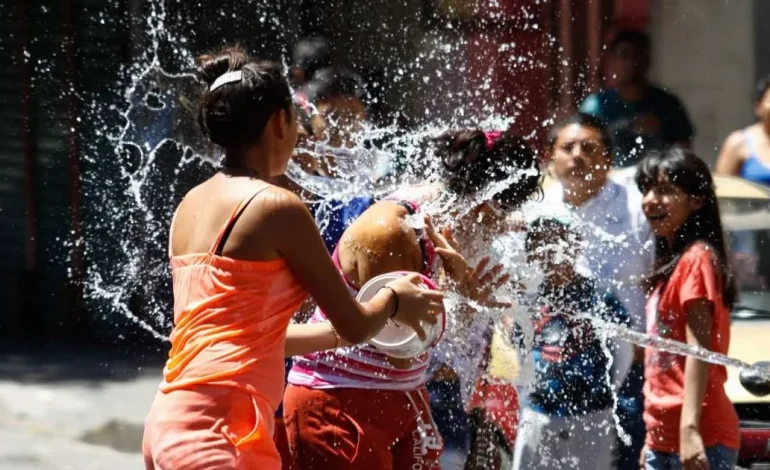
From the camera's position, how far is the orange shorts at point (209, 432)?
2.72 meters

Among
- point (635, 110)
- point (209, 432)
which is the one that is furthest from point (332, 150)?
point (635, 110)

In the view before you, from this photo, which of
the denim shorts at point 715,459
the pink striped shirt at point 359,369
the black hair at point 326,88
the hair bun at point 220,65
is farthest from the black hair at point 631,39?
the hair bun at point 220,65

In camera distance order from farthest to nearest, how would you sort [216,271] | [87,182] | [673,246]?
[87,182]
[673,246]
[216,271]

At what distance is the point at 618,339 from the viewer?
16.0 ft

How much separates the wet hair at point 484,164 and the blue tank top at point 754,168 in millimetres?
1977

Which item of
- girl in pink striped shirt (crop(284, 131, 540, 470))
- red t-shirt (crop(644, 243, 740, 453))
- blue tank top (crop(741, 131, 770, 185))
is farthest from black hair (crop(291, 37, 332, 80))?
girl in pink striped shirt (crop(284, 131, 540, 470))

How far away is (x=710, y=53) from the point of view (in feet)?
26.8

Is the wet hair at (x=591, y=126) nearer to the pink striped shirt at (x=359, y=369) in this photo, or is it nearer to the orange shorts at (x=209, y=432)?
the pink striped shirt at (x=359, y=369)

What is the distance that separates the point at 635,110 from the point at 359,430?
3.54m

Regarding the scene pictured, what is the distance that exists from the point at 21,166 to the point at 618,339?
614 centimetres

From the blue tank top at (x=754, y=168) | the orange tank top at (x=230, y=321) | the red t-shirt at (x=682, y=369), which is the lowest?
the red t-shirt at (x=682, y=369)

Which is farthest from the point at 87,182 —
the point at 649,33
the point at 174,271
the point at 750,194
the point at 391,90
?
the point at 174,271

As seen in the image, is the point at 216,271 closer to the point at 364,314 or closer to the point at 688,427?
the point at 364,314

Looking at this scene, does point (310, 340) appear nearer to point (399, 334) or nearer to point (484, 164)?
point (399, 334)
